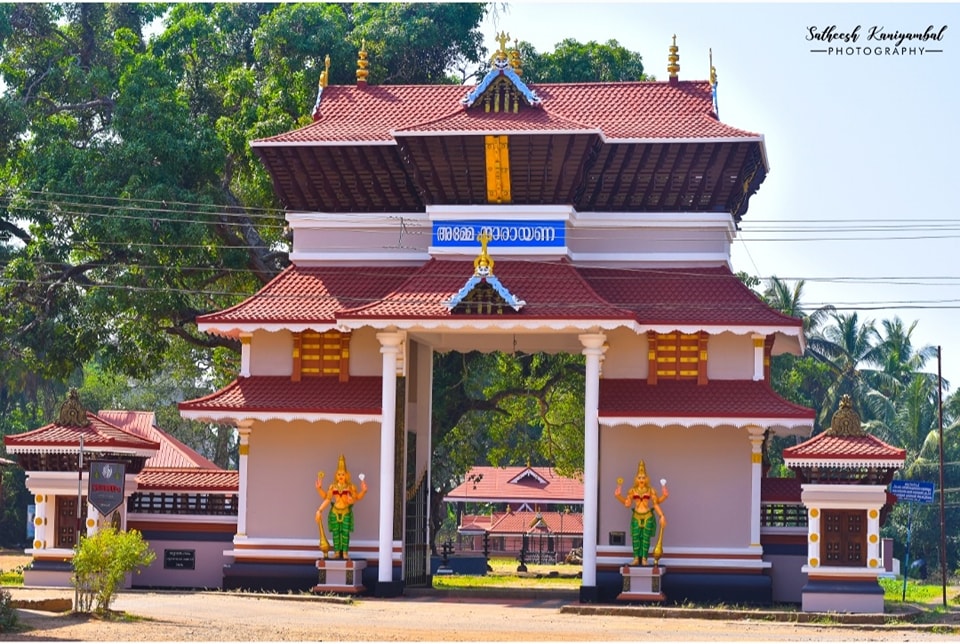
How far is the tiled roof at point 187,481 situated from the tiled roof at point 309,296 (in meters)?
3.39

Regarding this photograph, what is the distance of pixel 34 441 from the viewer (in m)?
29.8

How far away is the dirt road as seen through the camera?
20.9m

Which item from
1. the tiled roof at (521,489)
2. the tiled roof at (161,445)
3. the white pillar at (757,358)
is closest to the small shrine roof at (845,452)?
the white pillar at (757,358)

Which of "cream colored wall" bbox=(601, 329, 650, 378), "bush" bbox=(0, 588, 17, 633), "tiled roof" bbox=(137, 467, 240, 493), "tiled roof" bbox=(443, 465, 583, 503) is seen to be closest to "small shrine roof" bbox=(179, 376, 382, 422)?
"tiled roof" bbox=(137, 467, 240, 493)

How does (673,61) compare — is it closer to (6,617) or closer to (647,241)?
(647,241)

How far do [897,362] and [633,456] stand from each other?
39131 mm

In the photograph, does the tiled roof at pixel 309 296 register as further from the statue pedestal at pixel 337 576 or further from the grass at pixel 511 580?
the grass at pixel 511 580

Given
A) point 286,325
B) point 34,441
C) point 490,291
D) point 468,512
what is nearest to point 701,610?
point 490,291

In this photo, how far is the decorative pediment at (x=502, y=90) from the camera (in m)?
30.8

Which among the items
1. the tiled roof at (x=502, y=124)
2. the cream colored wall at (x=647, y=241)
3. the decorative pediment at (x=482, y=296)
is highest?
the tiled roof at (x=502, y=124)

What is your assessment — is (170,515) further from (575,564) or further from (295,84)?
(575,564)

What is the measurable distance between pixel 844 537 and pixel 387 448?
8287 millimetres

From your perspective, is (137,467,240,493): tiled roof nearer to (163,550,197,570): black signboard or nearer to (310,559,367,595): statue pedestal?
(163,550,197,570): black signboard

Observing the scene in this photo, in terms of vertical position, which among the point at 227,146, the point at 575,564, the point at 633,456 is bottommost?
the point at 575,564
